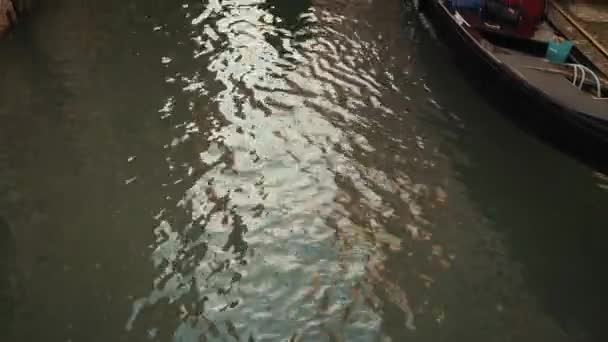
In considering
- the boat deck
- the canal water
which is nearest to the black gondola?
Answer: the boat deck

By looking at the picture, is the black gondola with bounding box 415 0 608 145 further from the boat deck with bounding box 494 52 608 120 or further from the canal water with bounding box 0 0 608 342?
the canal water with bounding box 0 0 608 342

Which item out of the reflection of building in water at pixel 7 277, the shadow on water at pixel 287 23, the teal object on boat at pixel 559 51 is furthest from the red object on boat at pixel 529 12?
the reflection of building in water at pixel 7 277

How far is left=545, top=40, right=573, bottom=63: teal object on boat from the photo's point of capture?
261 inches

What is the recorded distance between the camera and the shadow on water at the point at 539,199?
4918 millimetres

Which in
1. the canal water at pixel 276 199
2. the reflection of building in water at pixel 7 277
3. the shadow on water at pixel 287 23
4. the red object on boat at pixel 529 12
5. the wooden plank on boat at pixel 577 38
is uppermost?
the red object on boat at pixel 529 12

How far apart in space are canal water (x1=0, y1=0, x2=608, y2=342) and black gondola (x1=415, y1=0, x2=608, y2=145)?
26.4 inches

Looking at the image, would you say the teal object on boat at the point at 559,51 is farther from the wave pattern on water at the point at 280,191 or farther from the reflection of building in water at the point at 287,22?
the reflection of building in water at the point at 287,22

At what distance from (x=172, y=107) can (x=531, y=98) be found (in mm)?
4315

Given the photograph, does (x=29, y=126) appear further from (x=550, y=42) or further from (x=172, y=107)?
(x=550, y=42)

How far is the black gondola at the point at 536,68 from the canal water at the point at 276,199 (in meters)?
0.67

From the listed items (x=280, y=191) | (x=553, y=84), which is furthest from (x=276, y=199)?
(x=553, y=84)

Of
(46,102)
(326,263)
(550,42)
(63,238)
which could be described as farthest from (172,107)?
A: (550,42)

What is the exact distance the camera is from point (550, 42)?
677 cm

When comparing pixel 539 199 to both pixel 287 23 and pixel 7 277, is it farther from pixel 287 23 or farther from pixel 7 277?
pixel 7 277
